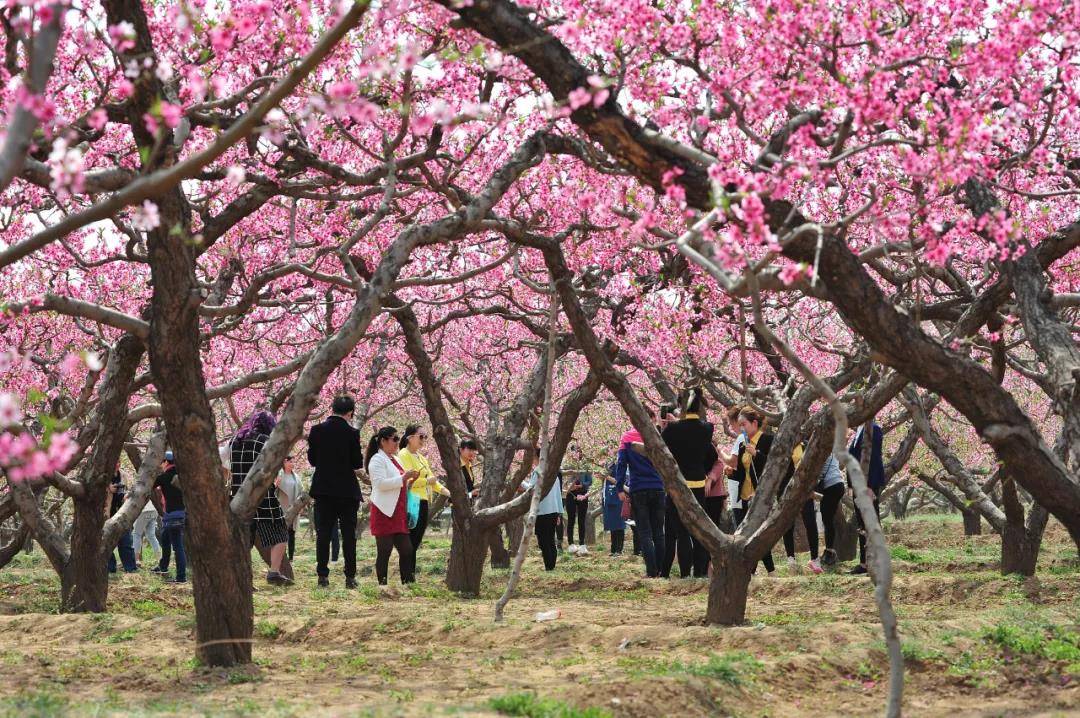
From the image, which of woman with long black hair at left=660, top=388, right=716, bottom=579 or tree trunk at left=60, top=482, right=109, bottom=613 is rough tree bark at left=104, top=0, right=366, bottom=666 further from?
woman with long black hair at left=660, top=388, right=716, bottom=579

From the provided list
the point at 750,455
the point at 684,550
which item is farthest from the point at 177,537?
the point at 750,455

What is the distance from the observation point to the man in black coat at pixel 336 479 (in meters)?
12.0

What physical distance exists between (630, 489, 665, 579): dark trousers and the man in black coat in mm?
3291

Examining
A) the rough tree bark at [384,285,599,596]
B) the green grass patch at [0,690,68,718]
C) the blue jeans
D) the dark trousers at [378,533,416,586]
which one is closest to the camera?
the green grass patch at [0,690,68,718]

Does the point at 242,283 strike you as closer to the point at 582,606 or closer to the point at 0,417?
the point at 582,606

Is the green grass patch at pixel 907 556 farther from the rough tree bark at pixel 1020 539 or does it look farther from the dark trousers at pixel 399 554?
the dark trousers at pixel 399 554

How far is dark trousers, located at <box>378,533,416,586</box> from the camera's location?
40.4ft

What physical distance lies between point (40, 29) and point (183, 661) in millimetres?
4792

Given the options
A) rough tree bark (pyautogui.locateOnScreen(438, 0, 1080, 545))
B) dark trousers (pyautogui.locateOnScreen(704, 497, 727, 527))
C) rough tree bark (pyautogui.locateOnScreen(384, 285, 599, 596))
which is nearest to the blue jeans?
rough tree bark (pyautogui.locateOnScreen(384, 285, 599, 596))

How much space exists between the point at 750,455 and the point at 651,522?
5.39 feet

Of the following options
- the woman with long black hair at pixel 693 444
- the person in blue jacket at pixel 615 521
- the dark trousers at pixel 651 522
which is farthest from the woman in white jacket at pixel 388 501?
the person in blue jacket at pixel 615 521

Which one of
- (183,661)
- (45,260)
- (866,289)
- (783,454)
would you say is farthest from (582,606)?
(45,260)

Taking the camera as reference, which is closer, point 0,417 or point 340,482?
point 0,417

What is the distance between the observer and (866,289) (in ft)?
20.4
